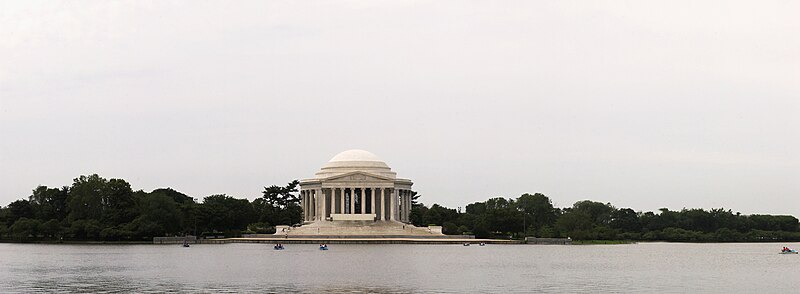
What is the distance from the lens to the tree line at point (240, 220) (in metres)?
136

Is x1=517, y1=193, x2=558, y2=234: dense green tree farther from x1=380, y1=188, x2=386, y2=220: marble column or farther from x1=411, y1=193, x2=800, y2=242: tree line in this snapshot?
x1=380, y1=188, x2=386, y2=220: marble column

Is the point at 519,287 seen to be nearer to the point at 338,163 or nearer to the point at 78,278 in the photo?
the point at 78,278

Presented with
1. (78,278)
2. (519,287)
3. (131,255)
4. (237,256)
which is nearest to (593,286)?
(519,287)

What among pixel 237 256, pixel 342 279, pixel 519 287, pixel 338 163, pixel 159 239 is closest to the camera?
pixel 519 287

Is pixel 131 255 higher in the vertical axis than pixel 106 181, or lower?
lower

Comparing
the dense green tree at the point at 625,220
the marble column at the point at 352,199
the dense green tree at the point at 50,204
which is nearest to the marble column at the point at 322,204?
the marble column at the point at 352,199

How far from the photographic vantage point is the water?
181ft

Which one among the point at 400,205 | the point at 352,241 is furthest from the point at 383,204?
the point at 352,241

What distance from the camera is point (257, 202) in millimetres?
180125

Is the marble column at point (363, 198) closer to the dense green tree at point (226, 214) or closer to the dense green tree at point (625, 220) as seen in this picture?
the dense green tree at point (226, 214)

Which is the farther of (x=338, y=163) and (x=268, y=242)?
(x=338, y=163)

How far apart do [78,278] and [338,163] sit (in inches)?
4530

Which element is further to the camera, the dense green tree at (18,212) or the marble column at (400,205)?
the marble column at (400,205)

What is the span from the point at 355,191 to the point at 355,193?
2285 mm
